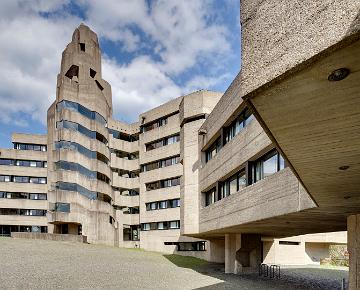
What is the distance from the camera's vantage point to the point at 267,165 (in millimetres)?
16328

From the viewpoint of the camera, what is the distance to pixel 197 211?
29.7 m

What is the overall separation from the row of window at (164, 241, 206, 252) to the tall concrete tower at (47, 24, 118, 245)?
8494 millimetres

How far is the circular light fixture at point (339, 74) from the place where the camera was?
3107 mm

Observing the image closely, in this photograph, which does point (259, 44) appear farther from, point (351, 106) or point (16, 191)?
point (16, 191)

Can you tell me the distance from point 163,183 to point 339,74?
47.4 metres

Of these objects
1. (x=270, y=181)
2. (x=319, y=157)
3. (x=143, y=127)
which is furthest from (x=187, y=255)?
(x=319, y=157)

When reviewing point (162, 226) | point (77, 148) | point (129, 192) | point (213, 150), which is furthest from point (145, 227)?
point (213, 150)

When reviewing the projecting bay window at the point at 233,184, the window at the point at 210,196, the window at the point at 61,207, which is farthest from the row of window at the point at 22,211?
the projecting bay window at the point at 233,184

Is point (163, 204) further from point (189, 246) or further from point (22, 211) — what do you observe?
point (22, 211)

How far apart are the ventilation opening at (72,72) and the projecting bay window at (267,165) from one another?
130 feet

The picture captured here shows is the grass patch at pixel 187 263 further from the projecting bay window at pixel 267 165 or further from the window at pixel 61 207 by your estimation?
the projecting bay window at pixel 267 165

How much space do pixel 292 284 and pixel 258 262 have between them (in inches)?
184

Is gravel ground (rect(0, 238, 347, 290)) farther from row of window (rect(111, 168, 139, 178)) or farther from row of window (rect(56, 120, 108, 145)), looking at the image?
row of window (rect(111, 168, 139, 178))

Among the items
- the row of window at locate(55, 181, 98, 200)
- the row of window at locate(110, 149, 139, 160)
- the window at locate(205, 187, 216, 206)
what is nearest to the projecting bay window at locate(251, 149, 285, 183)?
the window at locate(205, 187, 216, 206)
